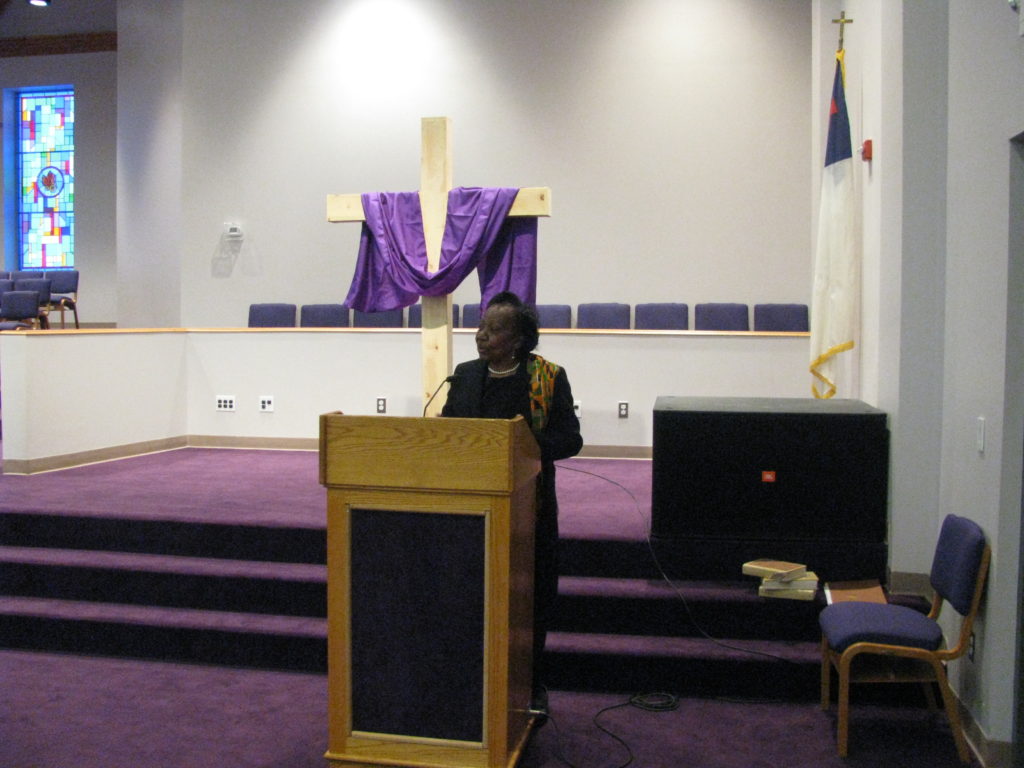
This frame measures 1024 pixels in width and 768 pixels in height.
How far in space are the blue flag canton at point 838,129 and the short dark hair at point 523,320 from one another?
2036 mm

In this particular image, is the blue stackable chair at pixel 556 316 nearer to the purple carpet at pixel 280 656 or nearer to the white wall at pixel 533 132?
the white wall at pixel 533 132

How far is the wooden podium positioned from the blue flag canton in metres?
2.60

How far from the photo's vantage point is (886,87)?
156 inches

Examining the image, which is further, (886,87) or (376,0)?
(376,0)

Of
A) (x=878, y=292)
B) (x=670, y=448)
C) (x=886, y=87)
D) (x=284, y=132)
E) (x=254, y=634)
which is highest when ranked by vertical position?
(x=284, y=132)

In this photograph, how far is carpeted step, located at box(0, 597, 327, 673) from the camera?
13.0 feet

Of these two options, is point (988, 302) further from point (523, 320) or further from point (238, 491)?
point (238, 491)

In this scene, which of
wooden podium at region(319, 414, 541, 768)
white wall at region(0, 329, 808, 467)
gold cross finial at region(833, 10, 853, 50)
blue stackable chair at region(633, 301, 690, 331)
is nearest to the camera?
wooden podium at region(319, 414, 541, 768)

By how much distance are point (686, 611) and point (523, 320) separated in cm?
145

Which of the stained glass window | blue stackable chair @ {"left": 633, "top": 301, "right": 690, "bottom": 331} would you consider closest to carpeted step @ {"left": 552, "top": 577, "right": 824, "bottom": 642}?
blue stackable chair @ {"left": 633, "top": 301, "right": 690, "bottom": 331}

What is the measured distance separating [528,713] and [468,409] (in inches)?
38.1

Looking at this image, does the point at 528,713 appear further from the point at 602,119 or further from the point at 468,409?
the point at 602,119

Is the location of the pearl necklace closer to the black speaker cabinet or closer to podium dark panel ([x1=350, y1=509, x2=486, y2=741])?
podium dark panel ([x1=350, y1=509, x2=486, y2=741])

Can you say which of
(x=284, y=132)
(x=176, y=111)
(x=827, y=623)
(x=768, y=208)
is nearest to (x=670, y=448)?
(x=827, y=623)
